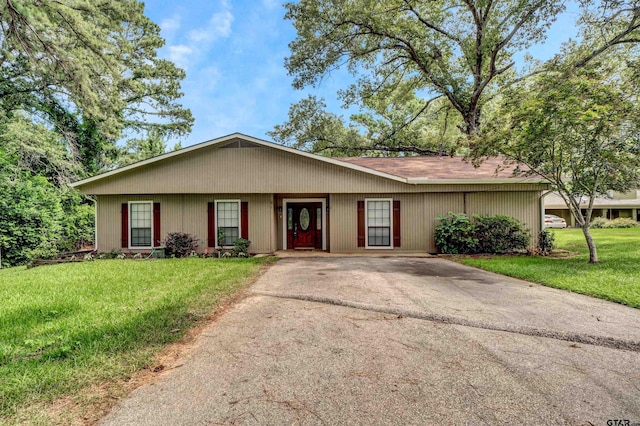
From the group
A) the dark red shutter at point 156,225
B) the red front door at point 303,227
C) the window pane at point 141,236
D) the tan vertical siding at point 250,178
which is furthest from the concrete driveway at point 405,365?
the window pane at point 141,236

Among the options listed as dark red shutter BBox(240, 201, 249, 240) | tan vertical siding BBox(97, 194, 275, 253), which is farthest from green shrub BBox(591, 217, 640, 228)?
dark red shutter BBox(240, 201, 249, 240)

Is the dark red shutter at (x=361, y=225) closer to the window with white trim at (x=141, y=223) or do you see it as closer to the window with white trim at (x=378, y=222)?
the window with white trim at (x=378, y=222)

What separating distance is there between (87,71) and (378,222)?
1007 cm

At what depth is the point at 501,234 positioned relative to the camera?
388 inches

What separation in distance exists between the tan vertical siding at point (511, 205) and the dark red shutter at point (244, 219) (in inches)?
310

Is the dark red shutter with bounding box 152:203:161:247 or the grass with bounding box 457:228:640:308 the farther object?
the dark red shutter with bounding box 152:203:161:247

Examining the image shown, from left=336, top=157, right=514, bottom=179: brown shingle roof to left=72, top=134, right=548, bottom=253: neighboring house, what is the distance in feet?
0.36

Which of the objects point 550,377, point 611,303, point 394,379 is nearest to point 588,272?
point 611,303

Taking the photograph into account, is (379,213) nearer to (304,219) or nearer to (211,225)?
(304,219)

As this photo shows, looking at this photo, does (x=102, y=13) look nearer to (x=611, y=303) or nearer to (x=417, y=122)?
(x=611, y=303)

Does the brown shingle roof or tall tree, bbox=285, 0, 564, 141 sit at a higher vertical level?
tall tree, bbox=285, 0, 564, 141

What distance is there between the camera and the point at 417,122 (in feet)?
77.3

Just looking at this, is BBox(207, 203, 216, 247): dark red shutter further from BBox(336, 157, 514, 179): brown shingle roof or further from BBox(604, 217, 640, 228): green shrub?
BBox(604, 217, 640, 228): green shrub

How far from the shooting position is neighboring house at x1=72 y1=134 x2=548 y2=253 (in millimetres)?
10430
